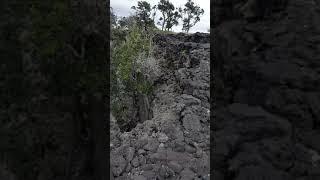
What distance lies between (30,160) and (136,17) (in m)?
15.6

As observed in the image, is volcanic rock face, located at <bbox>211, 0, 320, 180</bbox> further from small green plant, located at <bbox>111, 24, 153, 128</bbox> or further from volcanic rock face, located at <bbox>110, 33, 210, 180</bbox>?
small green plant, located at <bbox>111, 24, 153, 128</bbox>

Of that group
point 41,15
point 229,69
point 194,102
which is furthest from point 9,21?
point 194,102

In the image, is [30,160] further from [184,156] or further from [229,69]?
[184,156]

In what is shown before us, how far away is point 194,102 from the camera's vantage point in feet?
43.0

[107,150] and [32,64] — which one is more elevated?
[32,64]

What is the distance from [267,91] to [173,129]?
9.83 meters

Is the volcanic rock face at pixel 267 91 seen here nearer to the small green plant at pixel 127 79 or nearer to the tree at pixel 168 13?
the small green plant at pixel 127 79

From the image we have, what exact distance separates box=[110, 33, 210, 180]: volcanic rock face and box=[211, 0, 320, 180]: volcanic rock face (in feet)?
25.4

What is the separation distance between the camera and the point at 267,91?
1.77 meters

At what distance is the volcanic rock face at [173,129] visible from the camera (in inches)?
396

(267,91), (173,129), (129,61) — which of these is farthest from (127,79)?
(267,91)

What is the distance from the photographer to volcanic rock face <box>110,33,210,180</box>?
33.0ft

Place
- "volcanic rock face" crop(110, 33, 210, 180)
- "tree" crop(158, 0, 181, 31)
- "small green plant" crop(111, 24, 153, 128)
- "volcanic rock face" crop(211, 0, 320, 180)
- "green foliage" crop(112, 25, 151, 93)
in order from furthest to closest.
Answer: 1. "tree" crop(158, 0, 181, 31)
2. "green foliage" crop(112, 25, 151, 93)
3. "small green plant" crop(111, 24, 153, 128)
4. "volcanic rock face" crop(110, 33, 210, 180)
5. "volcanic rock face" crop(211, 0, 320, 180)

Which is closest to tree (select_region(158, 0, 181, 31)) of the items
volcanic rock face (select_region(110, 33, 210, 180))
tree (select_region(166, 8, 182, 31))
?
tree (select_region(166, 8, 182, 31))
